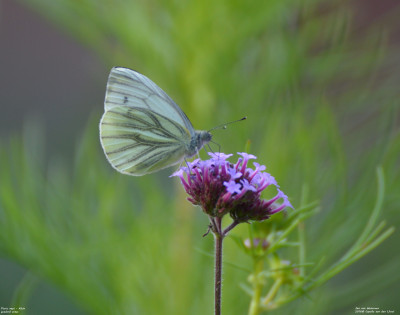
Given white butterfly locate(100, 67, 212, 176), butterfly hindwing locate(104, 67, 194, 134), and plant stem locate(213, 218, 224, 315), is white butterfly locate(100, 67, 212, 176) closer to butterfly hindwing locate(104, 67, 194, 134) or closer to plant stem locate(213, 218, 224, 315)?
butterfly hindwing locate(104, 67, 194, 134)

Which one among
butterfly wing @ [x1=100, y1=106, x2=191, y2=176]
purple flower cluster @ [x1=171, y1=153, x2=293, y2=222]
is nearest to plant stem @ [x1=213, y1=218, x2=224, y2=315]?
purple flower cluster @ [x1=171, y1=153, x2=293, y2=222]

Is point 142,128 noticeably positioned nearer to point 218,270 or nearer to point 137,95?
point 137,95

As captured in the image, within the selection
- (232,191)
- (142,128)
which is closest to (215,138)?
(142,128)

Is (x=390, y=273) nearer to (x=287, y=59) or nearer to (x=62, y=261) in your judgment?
(x=287, y=59)

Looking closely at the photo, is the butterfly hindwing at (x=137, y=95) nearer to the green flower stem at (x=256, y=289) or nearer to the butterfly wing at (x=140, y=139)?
the butterfly wing at (x=140, y=139)

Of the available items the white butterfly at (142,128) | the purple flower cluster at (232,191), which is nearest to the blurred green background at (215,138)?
the white butterfly at (142,128)
